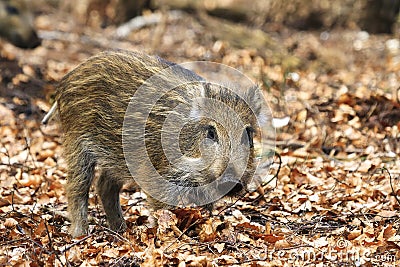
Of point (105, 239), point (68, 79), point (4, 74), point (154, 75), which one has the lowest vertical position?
point (4, 74)

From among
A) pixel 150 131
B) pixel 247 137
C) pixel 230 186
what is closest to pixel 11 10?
pixel 150 131

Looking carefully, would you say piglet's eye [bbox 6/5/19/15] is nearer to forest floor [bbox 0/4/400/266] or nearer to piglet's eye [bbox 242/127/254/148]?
forest floor [bbox 0/4/400/266]

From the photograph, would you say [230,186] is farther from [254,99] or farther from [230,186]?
[254,99]

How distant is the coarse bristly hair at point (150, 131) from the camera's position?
15.6ft

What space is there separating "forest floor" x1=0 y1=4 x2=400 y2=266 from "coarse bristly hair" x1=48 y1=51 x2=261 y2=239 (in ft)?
0.99

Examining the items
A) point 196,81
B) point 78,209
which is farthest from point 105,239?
point 196,81

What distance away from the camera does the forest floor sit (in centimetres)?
468

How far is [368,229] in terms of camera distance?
502 cm

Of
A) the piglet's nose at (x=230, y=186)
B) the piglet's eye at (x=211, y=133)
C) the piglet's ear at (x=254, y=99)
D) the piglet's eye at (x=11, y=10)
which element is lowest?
the piglet's eye at (x=11, y=10)

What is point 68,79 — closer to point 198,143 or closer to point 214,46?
point 198,143

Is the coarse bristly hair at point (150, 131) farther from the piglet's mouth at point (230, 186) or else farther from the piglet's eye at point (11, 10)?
the piglet's eye at point (11, 10)

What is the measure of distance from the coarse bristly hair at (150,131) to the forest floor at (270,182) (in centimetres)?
30

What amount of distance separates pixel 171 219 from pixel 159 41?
8.51 m

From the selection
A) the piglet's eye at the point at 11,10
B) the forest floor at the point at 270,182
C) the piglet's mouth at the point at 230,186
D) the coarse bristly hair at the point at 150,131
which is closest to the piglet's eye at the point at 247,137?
the coarse bristly hair at the point at 150,131
